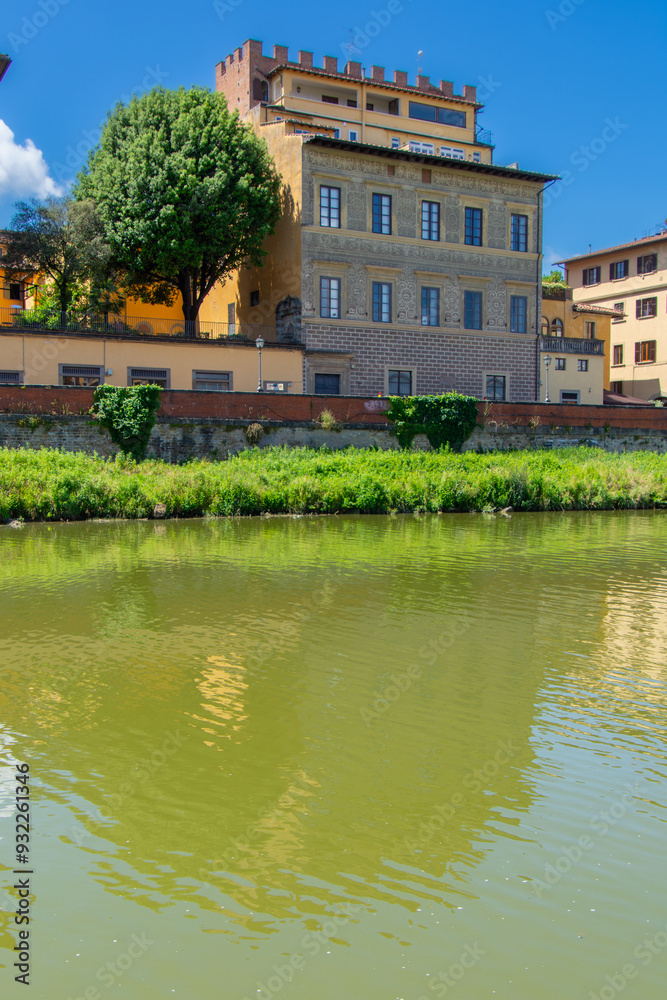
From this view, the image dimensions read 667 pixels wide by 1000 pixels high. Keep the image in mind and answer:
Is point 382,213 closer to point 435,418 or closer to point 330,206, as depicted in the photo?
point 330,206

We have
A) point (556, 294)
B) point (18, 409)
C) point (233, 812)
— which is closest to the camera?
point (233, 812)

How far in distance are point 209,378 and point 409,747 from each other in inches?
1051

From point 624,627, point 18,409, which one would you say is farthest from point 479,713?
point 18,409

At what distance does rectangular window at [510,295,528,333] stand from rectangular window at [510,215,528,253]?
2.11m

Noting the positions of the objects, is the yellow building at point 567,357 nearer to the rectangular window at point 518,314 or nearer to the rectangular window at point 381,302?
the rectangular window at point 518,314

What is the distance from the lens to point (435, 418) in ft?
104

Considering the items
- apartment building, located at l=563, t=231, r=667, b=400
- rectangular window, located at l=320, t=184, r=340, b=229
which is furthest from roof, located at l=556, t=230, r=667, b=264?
rectangular window, located at l=320, t=184, r=340, b=229

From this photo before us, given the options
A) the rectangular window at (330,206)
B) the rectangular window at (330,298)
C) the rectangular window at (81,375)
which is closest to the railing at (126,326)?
the rectangular window at (81,375)

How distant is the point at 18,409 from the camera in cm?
2623

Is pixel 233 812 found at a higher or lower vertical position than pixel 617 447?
lower

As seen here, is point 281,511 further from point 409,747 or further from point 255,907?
point 255,907

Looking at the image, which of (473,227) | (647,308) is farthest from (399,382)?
(647,308)

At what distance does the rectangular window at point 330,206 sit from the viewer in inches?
1356

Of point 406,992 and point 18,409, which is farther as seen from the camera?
point 18,409
